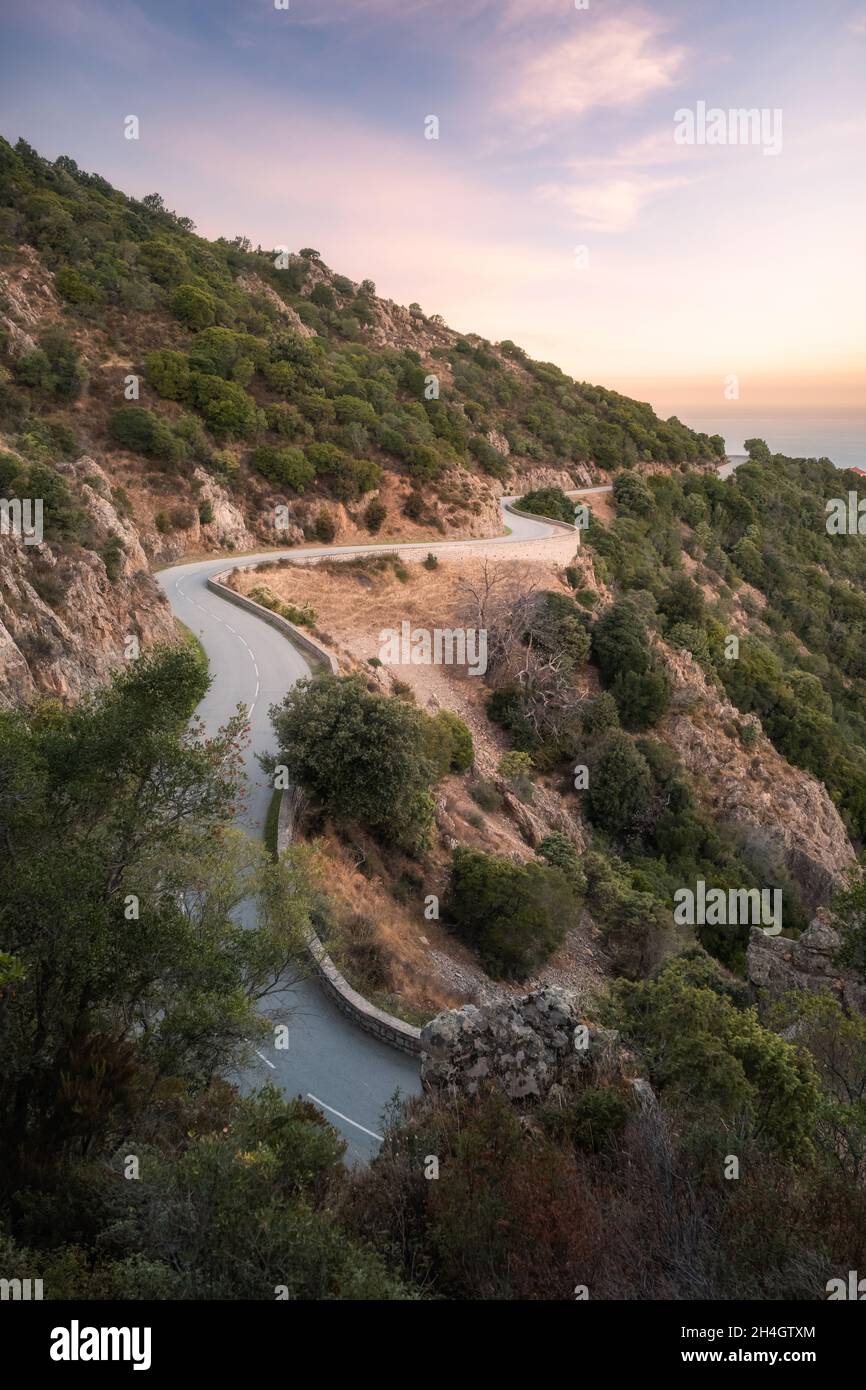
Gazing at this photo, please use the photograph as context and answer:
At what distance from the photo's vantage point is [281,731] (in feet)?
57.7

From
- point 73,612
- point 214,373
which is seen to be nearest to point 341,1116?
point 73,612

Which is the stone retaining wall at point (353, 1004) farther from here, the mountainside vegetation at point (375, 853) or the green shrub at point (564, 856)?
the green shrub at point (564, 856)

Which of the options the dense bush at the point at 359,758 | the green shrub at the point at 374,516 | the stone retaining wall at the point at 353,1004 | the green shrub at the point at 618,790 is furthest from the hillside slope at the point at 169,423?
the green shrub at the point at 618,790

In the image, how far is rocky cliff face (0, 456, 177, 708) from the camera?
659 inches

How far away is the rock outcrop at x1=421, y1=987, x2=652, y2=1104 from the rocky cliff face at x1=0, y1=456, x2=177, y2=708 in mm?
10352

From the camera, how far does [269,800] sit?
57.3 feet

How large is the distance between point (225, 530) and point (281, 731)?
2123 cm

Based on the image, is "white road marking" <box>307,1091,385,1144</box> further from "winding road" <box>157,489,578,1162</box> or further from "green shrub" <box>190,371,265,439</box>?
"green shrub" <box>190,371,265,439</box>

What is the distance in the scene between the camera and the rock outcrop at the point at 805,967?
1645 centimetres

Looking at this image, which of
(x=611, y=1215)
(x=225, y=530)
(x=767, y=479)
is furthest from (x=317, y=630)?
(x=767, y=479)

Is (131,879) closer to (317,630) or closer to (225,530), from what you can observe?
(317,630)

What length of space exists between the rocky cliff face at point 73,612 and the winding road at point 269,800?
2609 millimetres

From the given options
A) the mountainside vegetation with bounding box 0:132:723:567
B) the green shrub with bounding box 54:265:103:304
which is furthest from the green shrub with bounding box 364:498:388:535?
the green shrub with bounding box 54:265:103:304
